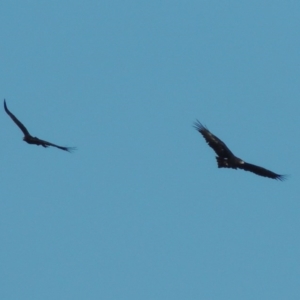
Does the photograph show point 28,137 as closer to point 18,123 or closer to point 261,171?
point 18,123

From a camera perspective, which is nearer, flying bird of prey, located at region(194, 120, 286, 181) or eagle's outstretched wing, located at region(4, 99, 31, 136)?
flying bird of prey, located at region(194, 120, 286, 181)

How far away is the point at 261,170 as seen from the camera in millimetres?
41250

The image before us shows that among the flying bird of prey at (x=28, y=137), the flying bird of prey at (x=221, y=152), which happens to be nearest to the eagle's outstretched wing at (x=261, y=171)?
the flying bird of prey at (x=221, y=152)

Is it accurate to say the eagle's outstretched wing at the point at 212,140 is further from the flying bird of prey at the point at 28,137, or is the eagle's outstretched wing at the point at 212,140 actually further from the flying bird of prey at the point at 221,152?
the flying bird of prey at the point at 28,137

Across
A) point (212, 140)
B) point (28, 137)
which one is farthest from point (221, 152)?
point (28, 137)

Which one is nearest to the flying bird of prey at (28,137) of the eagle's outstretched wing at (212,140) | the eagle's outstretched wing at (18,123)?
the eagle's outstretched wing at (18,123)

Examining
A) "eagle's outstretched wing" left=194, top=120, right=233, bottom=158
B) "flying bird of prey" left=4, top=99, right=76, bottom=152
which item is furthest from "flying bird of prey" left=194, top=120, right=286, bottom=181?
"flying bird of prey" left=4, top=99, right=76, bottom=152

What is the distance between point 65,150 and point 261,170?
7.22 metres

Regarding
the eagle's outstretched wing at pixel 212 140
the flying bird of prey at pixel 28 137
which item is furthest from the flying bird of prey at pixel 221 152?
the flying bird of prey at pixel 28 137

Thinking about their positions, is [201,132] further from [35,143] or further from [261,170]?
[35,143]

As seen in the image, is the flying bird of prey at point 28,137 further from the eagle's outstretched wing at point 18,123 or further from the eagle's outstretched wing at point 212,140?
the eagle's outstretched wing at point 212,140

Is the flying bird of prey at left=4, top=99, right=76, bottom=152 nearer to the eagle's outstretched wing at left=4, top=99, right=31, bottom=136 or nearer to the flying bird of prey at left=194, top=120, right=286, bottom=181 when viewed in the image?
the eagle's outstretched wing at left=4, top=99, right=31, bottom=136

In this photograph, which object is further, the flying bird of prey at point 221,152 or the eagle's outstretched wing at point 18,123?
the eagle's outstretched wing at point 18,123

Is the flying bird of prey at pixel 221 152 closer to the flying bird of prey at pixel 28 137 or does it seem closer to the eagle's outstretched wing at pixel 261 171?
the eagle's outstretched wing at pixel 261 171
